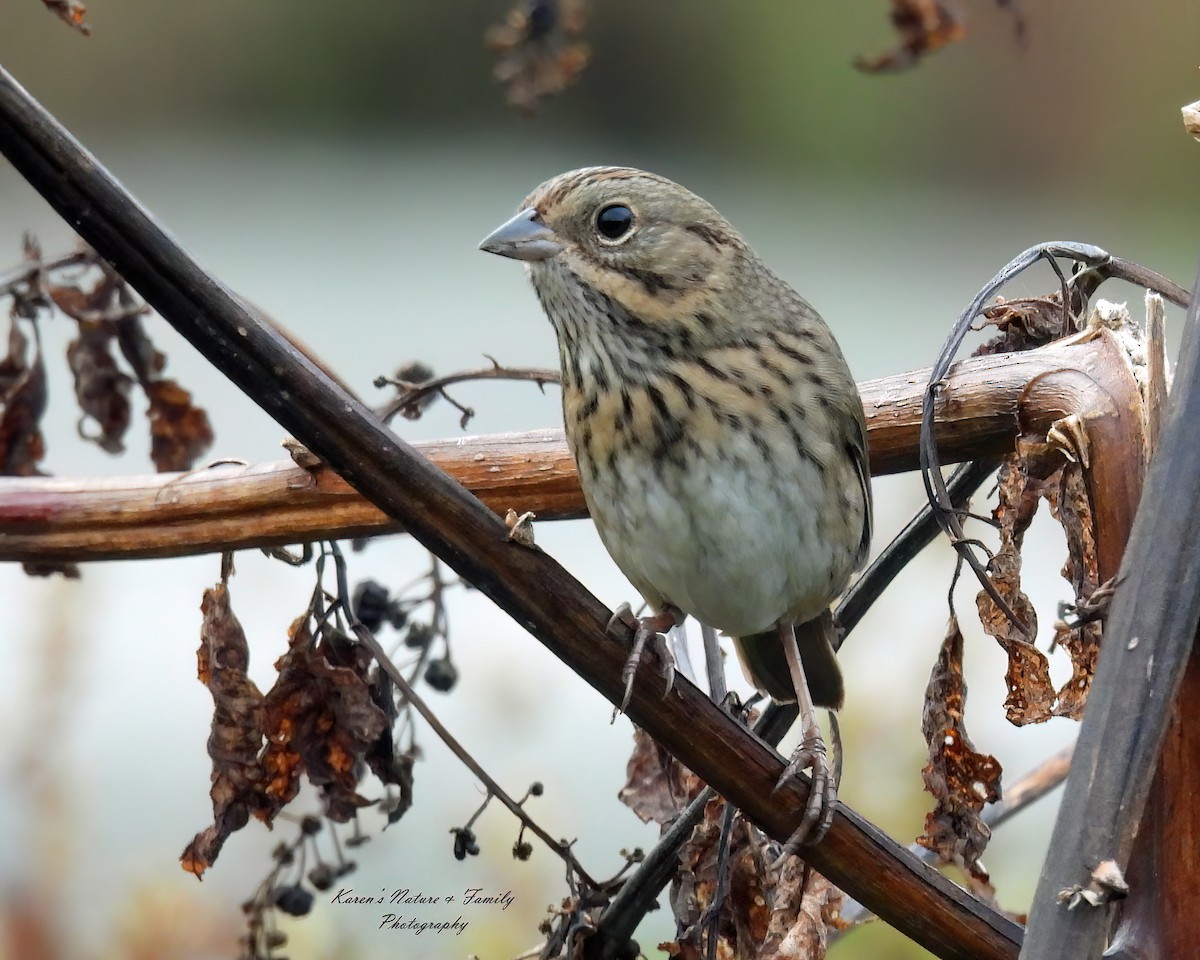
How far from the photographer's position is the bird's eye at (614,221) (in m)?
1.68

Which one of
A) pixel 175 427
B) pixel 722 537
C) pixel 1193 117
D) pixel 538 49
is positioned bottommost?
pixel 722 537

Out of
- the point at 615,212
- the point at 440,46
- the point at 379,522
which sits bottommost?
the point at 379,522

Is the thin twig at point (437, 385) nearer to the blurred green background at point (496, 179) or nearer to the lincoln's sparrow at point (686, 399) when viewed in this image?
the lincoln's sparrow at point (686, 399)

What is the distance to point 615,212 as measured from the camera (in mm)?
1686

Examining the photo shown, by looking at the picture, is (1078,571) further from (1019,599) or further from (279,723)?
(279,723)

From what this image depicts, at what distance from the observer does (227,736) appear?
4.68 feet

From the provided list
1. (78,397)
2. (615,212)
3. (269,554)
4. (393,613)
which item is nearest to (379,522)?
(269,554)

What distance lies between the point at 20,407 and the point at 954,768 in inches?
48.0

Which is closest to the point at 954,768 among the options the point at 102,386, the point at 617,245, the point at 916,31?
the point at 617,245

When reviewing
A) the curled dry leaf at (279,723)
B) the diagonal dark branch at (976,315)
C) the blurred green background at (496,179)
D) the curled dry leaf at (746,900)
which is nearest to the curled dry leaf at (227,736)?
the curled dry leaf at (279,723)

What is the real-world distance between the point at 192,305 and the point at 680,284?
883 mm

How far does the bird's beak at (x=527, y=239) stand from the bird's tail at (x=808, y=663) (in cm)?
67

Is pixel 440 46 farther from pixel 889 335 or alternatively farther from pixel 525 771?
pixel 525 771

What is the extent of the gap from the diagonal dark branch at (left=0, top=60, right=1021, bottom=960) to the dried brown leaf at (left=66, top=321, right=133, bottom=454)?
3.38 ft
